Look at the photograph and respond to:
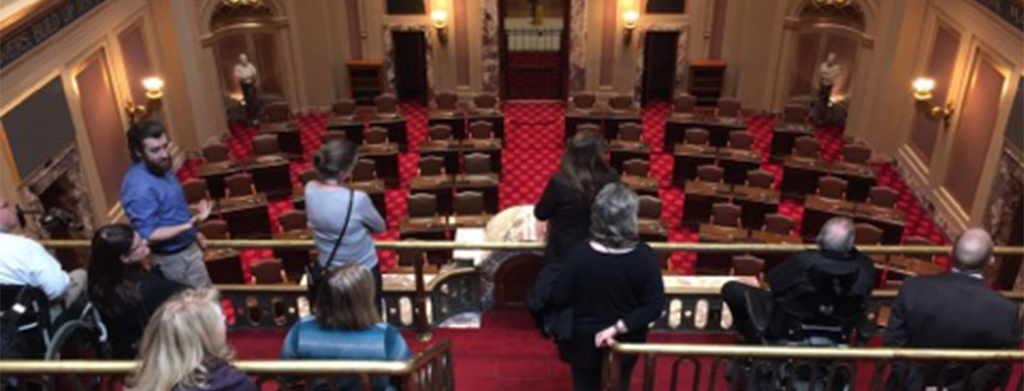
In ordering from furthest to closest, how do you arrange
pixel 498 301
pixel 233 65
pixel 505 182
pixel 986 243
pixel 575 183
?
pixel 233 65 < pixel 505 182 < pixel 498 301 < pixel 575 183 < pixel 986 243

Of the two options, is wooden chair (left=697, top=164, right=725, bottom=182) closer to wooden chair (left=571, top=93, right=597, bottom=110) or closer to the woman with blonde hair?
wooden chair (left=571, top=93, right=597, bottom=110)

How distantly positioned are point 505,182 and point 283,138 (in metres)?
3.28

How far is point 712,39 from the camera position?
→ 46.7 feet

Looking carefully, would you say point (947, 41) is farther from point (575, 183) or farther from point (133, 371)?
point (133, 371)

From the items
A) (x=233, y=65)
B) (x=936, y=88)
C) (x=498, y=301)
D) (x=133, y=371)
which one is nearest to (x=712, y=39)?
(x=936, y=88)

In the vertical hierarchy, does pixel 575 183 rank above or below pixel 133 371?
above

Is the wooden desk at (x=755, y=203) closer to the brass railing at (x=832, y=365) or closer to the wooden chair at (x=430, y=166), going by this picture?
the wooden chair at (x=430, y=166)

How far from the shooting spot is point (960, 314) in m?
3.45

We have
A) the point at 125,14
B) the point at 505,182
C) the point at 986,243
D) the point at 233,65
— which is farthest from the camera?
the point at 233,65

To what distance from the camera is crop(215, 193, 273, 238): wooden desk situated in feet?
32.4

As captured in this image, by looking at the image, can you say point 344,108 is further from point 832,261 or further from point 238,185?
point 832,261

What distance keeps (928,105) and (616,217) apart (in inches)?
373

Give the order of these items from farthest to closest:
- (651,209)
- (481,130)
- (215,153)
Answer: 1. (481,130)
2. (215,153)
3. (651,209)

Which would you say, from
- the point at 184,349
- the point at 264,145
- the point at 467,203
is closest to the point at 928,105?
the point at 467,203
